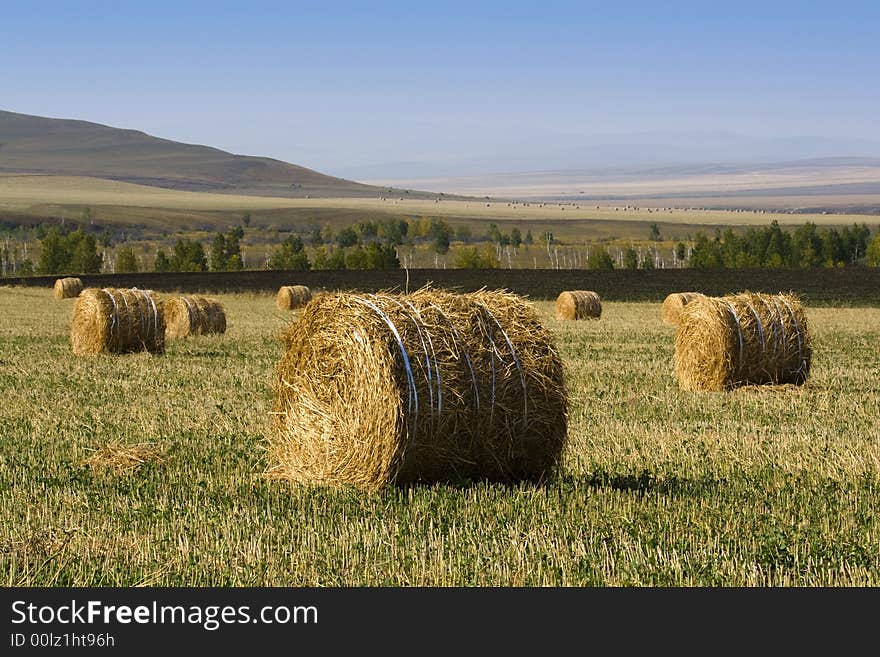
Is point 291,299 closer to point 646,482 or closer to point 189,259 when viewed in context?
point 646,482

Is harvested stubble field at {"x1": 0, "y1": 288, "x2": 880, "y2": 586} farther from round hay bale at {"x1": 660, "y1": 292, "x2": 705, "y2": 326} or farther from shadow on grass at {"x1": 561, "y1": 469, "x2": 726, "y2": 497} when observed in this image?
round hay bale at {"x1": 660, "y1": 292, "x2": 705, "y2": 326}

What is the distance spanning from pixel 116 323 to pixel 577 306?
60.6 feet

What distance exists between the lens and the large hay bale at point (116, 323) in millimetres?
24453

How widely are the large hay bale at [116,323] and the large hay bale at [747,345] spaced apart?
11.0m

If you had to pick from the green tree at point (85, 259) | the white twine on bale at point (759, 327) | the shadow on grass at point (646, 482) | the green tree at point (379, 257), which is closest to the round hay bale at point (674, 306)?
the white twine on bale at point (759, 327)

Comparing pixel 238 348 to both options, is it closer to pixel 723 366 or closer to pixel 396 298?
pixel 723 366

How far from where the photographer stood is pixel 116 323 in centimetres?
2450

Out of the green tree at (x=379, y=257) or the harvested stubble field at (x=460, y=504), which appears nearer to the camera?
the harvested stubble field at (x=460, y=504)

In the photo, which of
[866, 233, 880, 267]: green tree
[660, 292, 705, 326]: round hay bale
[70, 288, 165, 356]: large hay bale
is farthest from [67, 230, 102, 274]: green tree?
[70, 288, 165, 356]: large hay bale

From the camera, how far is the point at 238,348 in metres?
27.5

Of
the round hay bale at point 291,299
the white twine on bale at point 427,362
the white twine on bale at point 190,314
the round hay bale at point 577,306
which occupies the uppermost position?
the white twine on bale at point 427,362

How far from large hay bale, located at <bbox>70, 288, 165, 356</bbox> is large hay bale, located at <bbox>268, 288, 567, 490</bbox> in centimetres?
1364

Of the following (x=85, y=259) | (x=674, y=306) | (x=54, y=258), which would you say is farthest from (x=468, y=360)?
(x=54, y=258)

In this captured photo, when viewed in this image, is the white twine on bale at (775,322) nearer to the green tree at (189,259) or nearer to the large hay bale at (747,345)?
the large hay bale at (747,345)
